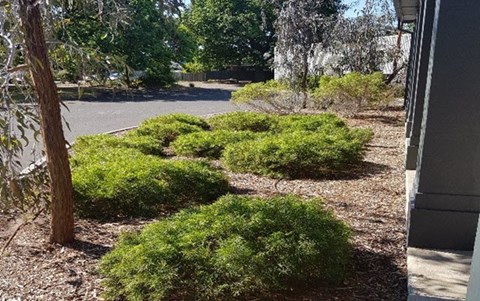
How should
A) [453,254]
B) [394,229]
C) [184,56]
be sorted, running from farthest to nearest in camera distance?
[184,56] < [394,229] < [453,254]

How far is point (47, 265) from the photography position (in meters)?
3.47

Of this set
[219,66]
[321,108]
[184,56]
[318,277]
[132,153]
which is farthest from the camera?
[219,66]

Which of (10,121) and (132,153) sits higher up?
(10,121)

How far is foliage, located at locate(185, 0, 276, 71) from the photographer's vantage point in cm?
3284

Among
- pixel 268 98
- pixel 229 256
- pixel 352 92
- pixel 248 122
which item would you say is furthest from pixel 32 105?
pixel 352 92

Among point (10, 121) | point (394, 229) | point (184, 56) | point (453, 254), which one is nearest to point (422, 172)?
point (453, 254)

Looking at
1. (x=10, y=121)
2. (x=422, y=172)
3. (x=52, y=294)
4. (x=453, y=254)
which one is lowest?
(x=52, y=294)

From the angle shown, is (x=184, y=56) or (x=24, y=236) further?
(x=184, y=56)

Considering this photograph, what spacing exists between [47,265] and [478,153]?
10.1 feet

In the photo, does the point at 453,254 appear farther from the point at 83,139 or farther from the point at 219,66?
the point at 219,66

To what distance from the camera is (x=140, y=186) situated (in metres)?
4.69

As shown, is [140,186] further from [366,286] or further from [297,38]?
[297,38]

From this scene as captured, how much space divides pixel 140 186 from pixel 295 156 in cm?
209

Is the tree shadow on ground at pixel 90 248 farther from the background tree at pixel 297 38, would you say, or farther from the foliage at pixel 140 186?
the background tree at pixel 297 38
